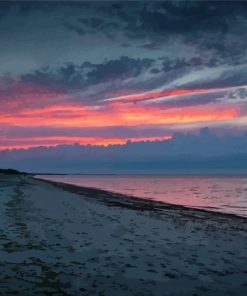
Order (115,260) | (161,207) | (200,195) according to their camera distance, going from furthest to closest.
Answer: (200,195) → (161,207) → (115,260)

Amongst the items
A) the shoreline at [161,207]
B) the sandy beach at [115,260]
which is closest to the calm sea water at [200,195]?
the shoreline at [161,207]

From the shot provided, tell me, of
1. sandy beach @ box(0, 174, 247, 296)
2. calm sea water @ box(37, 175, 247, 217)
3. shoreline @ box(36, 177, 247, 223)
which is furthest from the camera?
calm sea water @ box(37, 175, 247, 217)

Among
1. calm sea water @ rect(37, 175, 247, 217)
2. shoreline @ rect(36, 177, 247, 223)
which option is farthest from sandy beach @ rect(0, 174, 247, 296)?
calm sea water @ rect(37, 175, 247, 217)

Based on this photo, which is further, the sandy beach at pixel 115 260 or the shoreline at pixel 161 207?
the shoreline at pixel 161 207

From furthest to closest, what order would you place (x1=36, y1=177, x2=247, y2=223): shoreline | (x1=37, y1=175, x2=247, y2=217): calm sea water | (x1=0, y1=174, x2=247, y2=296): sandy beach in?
(x1=37, y1=175, x2=247, y2=217): calm sea water
(x1=36, y1=177, x2=247, y2=223): shoreline
(x1=0, y1=174, x2=247, y2=296): sandy beach

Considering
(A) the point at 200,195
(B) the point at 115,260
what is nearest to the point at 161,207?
(B) the point at 115,260

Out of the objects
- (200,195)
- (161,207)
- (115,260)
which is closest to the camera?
(115,260)

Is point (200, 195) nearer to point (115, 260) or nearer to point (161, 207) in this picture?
point (161, 207)

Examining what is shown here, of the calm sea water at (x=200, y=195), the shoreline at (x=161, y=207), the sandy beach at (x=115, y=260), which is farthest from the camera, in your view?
the calm sea water at (x=200, y=195)

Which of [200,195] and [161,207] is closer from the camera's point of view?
[161,207]

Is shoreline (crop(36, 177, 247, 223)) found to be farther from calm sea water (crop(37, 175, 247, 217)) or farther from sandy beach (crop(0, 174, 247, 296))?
sandy beach (crop(0, 174, 247, 296))

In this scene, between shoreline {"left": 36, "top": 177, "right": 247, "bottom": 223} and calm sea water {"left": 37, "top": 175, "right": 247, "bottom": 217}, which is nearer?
shoreline {"left": 36, "top": 177, "right": 247, "bottom": 223}

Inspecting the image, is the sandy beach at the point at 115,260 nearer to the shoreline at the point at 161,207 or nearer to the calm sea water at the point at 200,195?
the shoreline at the point at 161,207

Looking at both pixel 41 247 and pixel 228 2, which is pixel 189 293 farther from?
pixel 228 2
